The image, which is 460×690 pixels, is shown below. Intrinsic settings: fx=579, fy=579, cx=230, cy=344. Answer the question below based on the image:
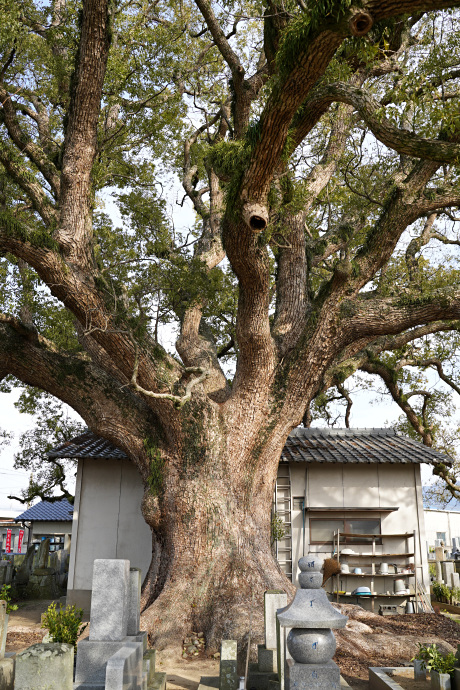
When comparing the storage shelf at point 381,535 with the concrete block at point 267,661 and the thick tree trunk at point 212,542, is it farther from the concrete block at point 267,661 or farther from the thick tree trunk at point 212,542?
the concrete block at point 267,661

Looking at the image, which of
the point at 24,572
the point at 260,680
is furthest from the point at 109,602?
the point at 24,572

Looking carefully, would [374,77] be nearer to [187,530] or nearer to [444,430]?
[187,530]

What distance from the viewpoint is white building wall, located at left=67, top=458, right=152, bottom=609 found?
1336cm

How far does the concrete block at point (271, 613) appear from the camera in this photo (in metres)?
7.03

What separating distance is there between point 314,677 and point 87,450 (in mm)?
9590

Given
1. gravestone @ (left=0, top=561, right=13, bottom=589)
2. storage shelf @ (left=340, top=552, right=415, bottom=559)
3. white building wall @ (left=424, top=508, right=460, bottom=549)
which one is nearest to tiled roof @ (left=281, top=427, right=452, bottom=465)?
storage shelf @ (left=340, top=552, right=415, bottom=559)

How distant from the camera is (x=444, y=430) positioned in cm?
1827

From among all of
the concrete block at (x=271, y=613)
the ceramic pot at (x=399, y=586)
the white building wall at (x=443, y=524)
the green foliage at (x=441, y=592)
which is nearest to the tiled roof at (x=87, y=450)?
the ceramic pot at (x=399, y=586)

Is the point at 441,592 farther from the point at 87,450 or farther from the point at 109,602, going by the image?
the point at 109,602

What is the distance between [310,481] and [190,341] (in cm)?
498

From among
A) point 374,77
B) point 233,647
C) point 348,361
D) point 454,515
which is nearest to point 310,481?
point 348,361

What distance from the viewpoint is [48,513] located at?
2861 cm

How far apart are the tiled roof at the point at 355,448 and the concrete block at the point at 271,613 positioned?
6402 mm

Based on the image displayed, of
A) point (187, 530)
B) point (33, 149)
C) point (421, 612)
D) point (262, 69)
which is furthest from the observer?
point (421, 612)
